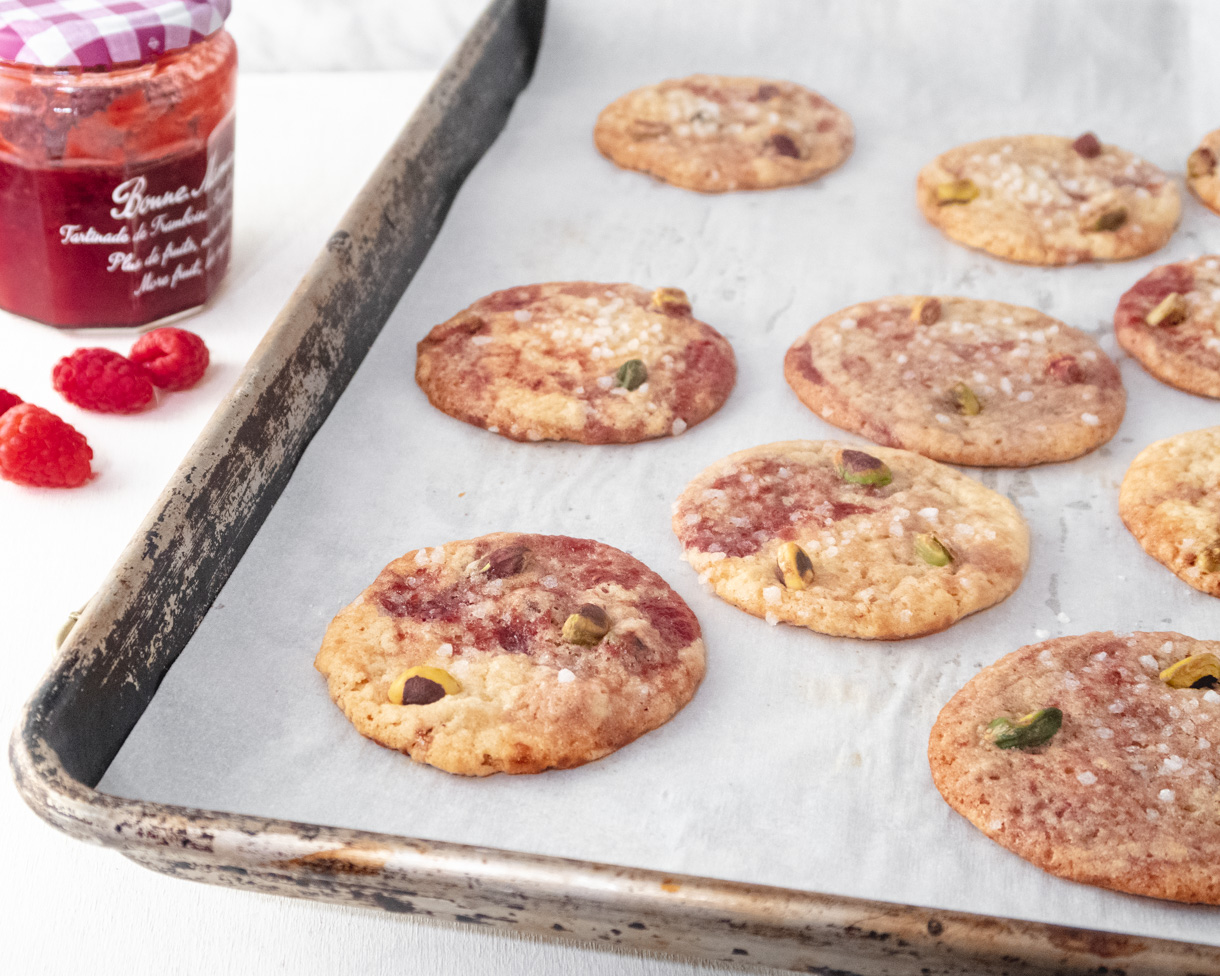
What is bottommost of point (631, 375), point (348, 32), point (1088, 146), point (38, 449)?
point (348, 32)

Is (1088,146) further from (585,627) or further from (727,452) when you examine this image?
(585,627)

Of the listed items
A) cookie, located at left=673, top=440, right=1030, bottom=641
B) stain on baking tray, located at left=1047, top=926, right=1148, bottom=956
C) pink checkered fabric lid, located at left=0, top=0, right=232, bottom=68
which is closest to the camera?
stain on baking tray, located at left=1047, top=926, right=1148, bottom=956

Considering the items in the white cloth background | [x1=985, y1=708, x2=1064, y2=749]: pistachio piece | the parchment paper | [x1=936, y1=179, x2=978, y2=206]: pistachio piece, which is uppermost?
[x1=936, y1=179, x2=978, y2=206]: pistachio piece

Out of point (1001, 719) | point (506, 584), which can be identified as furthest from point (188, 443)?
point (1001, 719)

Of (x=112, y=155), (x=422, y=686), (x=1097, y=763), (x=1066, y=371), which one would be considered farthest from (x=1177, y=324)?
(x=112, y=155)

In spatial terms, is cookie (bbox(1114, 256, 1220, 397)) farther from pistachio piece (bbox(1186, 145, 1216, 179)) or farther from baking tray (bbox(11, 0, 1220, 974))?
baking tray (bbox(11, 0, 1220, 974))

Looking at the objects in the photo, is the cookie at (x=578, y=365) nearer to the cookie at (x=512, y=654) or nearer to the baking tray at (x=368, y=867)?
the cookie at (x=512, y=654)

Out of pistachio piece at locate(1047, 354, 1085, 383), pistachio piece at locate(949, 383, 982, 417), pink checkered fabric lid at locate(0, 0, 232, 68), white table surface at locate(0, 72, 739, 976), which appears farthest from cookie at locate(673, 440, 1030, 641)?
pink checkered fabric lid at locate(0, 0, 232, 68)
